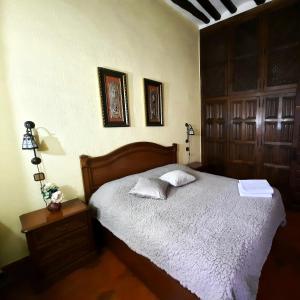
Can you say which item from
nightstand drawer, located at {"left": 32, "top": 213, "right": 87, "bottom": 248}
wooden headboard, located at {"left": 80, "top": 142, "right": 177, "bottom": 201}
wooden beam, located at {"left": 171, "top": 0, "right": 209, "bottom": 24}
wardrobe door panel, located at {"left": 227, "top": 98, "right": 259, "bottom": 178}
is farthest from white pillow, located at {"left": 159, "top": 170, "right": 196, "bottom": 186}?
wooden beam, located at {"left": 171, "top": 0, "right": 209, "bottom": 24}

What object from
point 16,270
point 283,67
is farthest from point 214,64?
point 16,270

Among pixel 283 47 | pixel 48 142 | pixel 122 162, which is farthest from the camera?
pixel 283 47

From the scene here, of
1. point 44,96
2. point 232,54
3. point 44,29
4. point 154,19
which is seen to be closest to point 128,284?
point 44,96

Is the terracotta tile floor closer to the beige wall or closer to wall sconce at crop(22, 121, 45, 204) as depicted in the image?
the beige wall

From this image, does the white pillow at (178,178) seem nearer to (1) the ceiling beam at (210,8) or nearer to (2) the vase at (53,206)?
(2) the vase at (53,206)

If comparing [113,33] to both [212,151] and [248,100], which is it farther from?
[212,151]

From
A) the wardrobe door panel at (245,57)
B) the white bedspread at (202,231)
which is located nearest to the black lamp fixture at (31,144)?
the white bedspread at (202,231)

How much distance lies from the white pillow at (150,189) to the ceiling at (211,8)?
258cm

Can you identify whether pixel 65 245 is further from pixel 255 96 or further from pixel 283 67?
pixel 283 67

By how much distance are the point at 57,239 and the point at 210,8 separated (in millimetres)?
3613

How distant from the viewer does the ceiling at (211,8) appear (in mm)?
2655

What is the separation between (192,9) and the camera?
2.76 meters

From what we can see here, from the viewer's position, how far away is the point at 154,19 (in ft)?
8.36

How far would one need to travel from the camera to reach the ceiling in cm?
266
